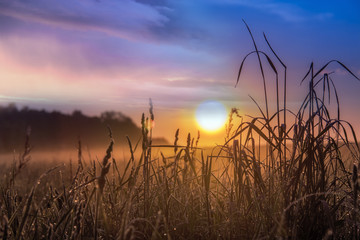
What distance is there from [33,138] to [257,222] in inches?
1773

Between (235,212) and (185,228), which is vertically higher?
(235,212)

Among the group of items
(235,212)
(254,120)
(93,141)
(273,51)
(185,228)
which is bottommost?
(93,141)

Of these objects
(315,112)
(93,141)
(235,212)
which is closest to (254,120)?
(315,112)

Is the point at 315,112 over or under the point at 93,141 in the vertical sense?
over

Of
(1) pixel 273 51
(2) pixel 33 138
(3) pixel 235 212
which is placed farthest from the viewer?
(2) pixel 33 138

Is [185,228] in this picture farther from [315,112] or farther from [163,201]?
[315,112]

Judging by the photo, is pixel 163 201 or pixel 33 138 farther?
pixel 33 138

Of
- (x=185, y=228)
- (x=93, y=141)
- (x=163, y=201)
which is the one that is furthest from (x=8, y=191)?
(x=93, y=141)

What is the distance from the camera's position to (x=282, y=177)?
2828 mm

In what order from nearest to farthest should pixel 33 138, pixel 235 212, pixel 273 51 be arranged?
1. pixel 235 212
2. pixel 273 51
3. pixel 33 138

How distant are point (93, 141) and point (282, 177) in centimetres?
4389

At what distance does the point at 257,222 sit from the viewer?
103 inches

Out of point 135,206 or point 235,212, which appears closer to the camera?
point 235,212

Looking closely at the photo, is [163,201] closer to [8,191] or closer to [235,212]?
[235,212]
